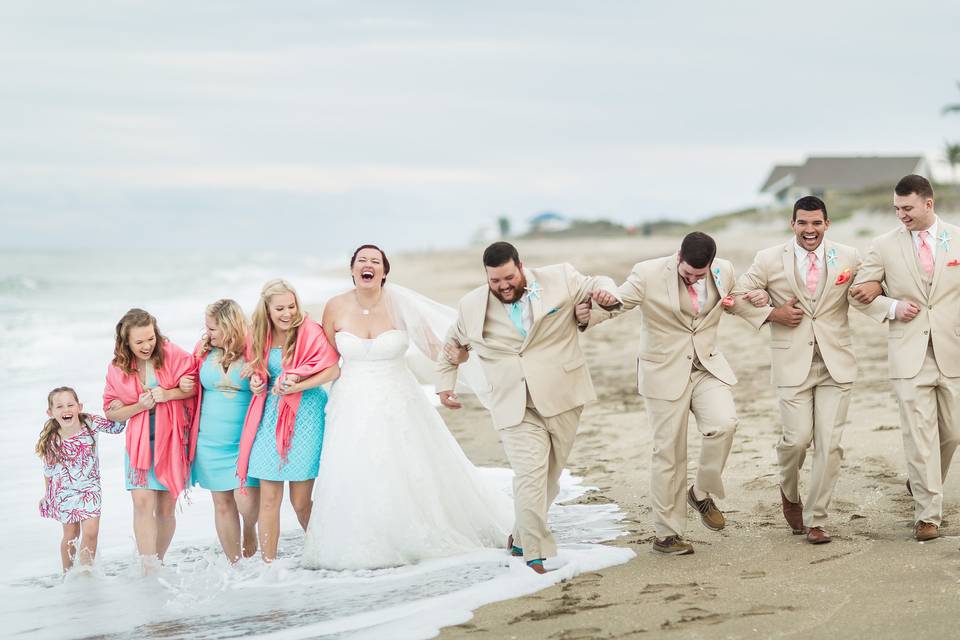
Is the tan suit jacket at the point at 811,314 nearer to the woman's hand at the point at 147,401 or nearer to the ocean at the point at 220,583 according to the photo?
the ocean at the point at 220,583

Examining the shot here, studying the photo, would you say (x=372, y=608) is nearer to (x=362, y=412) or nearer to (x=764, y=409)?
(x=362, y=412)

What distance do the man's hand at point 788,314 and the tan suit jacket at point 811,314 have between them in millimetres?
28

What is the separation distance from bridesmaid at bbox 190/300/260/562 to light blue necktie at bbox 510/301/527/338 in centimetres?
160

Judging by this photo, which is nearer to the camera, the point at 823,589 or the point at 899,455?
the point at 823,589

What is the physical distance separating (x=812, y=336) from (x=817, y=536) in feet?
3.59

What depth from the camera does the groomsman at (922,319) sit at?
5.95m

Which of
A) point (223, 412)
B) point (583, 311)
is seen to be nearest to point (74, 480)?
point (223, 412)

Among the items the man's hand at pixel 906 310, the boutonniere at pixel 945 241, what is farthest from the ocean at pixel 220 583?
the boutonniere at pixel 945 241

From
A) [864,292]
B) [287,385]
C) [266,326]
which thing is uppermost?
[266,326]

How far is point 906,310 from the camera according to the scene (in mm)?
5961

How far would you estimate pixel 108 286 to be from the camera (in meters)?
41.0

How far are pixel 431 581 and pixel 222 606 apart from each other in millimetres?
1111

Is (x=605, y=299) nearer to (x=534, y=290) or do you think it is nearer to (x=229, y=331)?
(x=534, y=290)

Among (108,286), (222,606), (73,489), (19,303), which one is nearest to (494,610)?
(222,606)
